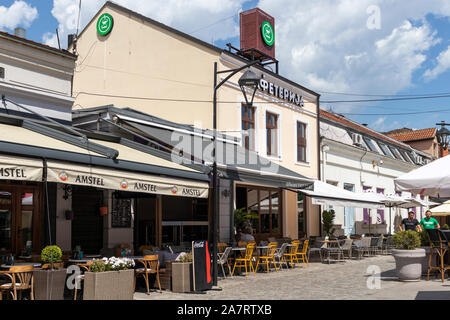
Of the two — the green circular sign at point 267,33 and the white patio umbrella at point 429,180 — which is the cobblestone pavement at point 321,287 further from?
the green circular sign at point 267,33

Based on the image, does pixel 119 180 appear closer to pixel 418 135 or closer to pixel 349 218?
pixel 349 218

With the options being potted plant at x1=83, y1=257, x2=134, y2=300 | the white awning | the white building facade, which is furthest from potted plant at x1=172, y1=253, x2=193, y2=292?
the white building facade

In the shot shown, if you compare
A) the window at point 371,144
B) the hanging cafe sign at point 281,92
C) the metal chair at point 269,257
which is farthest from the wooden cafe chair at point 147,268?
the window at point 371,144

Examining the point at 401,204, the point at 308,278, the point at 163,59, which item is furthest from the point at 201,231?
the point at 401,204

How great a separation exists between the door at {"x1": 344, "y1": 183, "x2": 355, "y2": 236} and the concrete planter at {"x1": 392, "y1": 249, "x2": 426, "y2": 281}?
13022mm

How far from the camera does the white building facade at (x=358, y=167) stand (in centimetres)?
2402

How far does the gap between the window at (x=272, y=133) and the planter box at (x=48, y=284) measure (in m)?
12.5

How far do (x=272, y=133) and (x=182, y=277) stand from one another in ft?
35.0

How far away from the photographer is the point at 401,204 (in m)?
23.9

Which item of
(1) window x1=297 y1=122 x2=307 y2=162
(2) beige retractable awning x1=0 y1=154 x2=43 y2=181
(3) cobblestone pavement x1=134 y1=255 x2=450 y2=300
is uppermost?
(1) window x1=297 y1=122 x2=307 y2=162

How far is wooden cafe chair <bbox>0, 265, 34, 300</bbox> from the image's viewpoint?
8.42 meters

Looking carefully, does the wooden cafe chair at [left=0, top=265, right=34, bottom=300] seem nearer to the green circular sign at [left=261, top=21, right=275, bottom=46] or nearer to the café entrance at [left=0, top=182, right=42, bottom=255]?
the café entrance at [left=0, top=182, right=42, bottom=255]

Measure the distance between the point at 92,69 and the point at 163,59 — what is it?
138 inches
